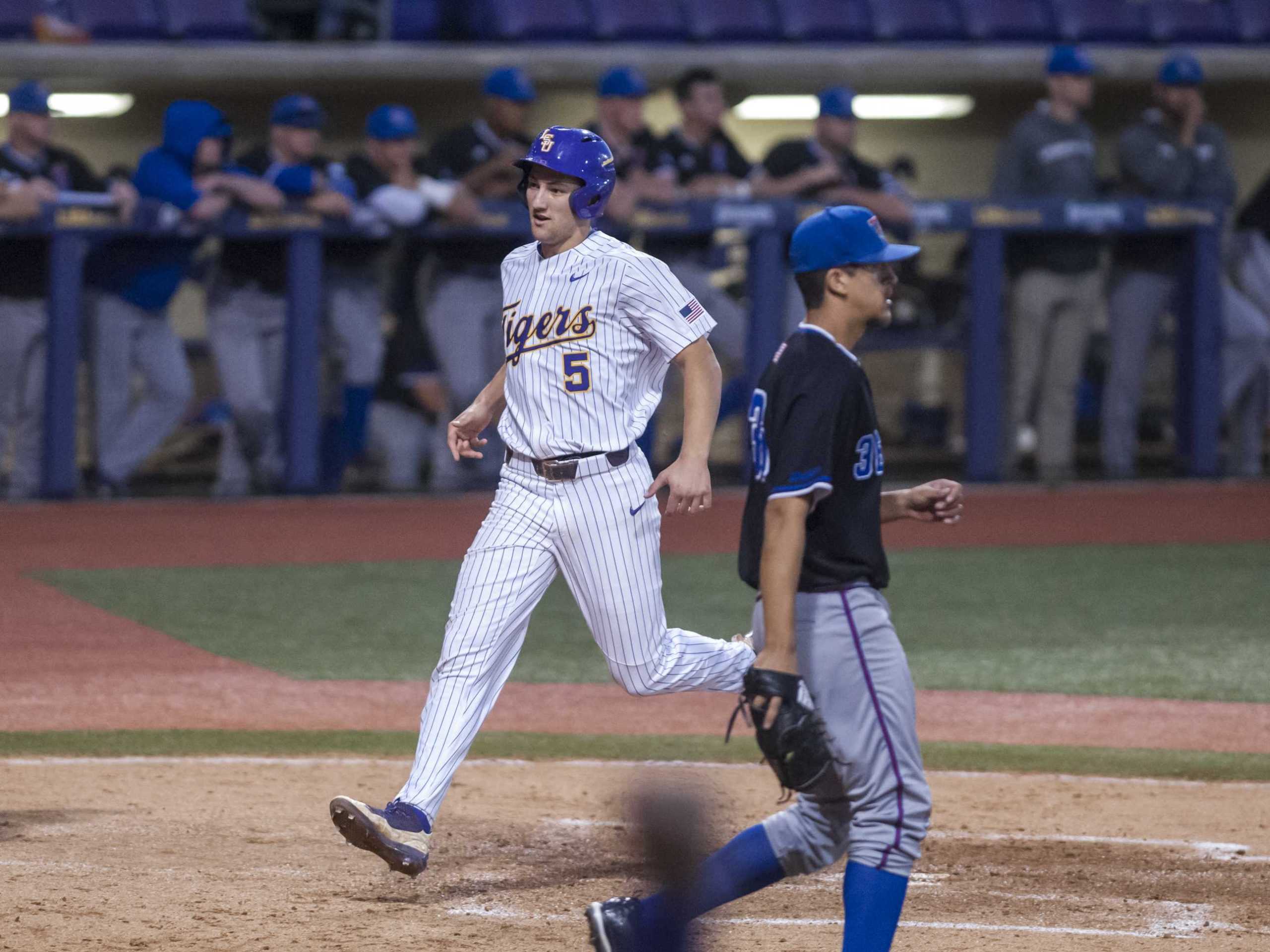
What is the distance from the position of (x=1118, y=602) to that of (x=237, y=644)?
4.09 m

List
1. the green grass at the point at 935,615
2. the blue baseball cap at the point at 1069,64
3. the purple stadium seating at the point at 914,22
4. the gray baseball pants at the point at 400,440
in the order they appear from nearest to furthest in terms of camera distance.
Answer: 1. the green grass at the point at 935,615
2. the gray baseball pants at the point at 400,440
3. the blue baseball cap at the point at 1069,64
4. the purple stadium seating at the point at 914,22

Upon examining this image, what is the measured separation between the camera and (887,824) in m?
3.52

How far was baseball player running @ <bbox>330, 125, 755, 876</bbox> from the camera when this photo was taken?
14.6 ft

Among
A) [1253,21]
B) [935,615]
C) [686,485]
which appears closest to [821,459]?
[686,485]

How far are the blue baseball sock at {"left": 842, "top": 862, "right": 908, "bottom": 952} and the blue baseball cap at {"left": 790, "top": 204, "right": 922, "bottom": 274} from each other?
110cm

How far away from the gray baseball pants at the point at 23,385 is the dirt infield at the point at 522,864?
5.90 meters

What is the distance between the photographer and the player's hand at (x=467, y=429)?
4914mm

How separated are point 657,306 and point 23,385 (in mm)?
7826

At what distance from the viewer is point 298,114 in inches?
448

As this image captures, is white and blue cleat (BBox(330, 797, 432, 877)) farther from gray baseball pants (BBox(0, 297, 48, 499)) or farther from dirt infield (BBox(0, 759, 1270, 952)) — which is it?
gray baseball pants (BBox(0, 297, 48, 499))

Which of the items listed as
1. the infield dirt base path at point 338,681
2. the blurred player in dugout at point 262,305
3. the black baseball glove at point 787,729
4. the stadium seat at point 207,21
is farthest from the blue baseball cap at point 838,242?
the stadium seat at point 207,21

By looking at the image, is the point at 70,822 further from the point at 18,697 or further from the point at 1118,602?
the point at 1118,602

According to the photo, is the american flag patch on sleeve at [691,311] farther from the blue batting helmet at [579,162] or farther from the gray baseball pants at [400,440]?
the gray baseball pants at [400,440]

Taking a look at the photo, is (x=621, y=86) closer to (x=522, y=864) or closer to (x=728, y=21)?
(x=728, y=21)
